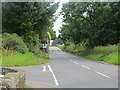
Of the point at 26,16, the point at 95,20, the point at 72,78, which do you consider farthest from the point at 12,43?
the point at 95,20

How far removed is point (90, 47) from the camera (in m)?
62.8

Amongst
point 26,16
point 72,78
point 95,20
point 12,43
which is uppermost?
point 95,20

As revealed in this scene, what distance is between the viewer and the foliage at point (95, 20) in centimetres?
5319

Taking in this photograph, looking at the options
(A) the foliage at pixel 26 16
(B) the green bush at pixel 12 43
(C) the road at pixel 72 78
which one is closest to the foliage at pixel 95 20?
(A) the foliage at pixel 26 16

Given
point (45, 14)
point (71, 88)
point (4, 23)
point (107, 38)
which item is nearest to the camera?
point (71, 88)

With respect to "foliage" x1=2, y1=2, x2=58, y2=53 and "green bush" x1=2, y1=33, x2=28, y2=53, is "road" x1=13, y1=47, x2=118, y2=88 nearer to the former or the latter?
"green bush" x1=2, y1=33, x2=28, y2=53

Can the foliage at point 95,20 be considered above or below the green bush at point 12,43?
above

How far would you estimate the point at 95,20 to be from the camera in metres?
59.0

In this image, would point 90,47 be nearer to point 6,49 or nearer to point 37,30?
point 37,30

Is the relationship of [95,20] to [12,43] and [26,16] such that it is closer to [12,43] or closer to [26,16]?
[26,16]

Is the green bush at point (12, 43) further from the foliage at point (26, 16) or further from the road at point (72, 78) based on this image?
the road at point (72, 78)

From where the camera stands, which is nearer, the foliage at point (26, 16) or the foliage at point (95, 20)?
the foliage at point (26, 16)

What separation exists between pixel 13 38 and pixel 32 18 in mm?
5395

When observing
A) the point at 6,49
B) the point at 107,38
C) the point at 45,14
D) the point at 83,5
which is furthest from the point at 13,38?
the point at 83,5
